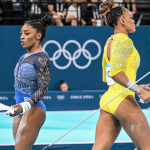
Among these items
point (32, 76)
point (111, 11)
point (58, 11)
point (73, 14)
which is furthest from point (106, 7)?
point (73, 14)

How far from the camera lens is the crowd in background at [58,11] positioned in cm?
751

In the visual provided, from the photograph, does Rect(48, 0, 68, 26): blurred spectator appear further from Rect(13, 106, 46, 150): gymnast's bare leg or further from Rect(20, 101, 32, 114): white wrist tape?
Rect(20, 101, 32, 114): white wrist tape

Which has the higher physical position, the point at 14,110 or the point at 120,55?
the point at 120,55

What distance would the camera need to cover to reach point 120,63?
2451mm

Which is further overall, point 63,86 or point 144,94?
point 63,86

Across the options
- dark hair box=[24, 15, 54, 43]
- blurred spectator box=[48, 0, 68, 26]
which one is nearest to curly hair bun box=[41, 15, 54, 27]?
dark hair box=[24, 15, 54, 43]

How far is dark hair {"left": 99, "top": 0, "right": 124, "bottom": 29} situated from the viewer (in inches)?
106

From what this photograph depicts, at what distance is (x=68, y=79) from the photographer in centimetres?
769

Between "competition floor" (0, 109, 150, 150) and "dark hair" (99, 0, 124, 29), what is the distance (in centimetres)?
170

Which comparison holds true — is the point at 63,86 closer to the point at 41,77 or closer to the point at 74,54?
the point at 74,54

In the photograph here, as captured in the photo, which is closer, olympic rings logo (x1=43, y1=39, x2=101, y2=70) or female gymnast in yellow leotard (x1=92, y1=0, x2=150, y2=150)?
female gymnast in yellow leotard (x1=92, y1=0, x2=150, y2=150)

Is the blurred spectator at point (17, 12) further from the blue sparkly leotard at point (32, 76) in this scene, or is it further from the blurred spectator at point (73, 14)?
the blue sparkly leotard at point (32, 76)

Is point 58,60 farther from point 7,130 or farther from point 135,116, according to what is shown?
point 135,116

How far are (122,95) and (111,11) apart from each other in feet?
2.52
